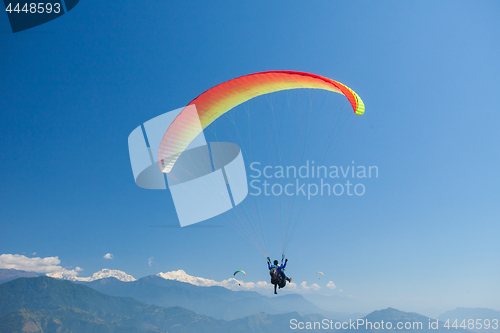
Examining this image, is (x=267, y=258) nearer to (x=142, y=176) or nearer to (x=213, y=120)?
(x=213, y=120)

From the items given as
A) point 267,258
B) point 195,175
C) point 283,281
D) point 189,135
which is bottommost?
point 283,281

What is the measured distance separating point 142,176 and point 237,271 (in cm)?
1354

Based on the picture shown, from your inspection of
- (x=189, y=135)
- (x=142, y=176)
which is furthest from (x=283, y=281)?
(x=142, y=176)

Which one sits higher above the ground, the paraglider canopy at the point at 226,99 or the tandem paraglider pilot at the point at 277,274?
the paraglider canopy at the point at 226,99

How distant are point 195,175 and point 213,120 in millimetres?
2661

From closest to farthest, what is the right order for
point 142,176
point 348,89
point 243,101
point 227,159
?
point 348,89 → point 243,101 → point 227,159 → point 142,176

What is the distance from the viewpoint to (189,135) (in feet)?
48.6

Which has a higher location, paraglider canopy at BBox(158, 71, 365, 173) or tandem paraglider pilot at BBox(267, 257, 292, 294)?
paraglider canopy at BBox(158, 71, 365, 173)

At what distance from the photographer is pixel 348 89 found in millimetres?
12602

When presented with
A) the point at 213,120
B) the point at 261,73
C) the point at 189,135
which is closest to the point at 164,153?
the point at 189,135

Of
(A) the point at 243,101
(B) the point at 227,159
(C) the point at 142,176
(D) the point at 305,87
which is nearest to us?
(D) the point at 305,87

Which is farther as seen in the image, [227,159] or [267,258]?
[227,159]

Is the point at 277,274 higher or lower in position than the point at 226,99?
lower

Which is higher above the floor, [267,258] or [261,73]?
[261,73]
